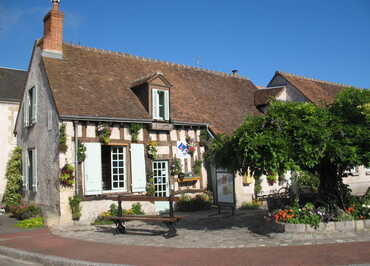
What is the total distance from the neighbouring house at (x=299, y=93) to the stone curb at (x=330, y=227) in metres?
10.2

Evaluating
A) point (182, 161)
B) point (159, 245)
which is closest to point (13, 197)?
point (182, 161)

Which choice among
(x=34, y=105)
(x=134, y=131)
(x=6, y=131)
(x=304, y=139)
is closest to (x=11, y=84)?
(x=6, y=131)

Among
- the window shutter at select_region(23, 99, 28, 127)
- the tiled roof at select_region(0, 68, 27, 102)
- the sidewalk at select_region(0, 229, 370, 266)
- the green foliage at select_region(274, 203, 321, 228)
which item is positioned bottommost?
the sidewalk at select_region(0, 229, 370, 266)

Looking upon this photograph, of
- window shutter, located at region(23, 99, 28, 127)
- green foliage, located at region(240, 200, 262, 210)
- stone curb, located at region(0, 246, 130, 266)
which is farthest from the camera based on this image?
window shutter, located at region(23, 99, 28, 127)

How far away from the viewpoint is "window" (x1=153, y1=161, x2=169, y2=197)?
12.7 meters

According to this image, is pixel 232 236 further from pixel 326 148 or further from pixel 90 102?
pixel 90 102

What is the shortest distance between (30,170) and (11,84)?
7481mm

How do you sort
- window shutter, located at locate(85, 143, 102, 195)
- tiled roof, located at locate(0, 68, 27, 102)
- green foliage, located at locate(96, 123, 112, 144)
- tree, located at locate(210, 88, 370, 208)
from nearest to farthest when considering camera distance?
tree, located at locate(210, 88, 370, 208) → window shutter, located at locate(85, 143, 102, 195) → green foliage, located at locate(96, 123, 112, 144) → tiled roof, located at locate(0, 68, 27, 102)

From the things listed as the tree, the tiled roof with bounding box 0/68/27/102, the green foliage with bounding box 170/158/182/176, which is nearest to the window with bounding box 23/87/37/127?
the tiled roof with bounding box 0/68/27/102

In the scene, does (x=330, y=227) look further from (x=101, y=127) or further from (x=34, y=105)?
(x=34, y=105)

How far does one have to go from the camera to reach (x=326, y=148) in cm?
759

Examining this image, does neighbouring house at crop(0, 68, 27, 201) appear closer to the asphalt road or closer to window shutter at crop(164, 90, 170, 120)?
window shutter at crop(164, 90, 170, 120)

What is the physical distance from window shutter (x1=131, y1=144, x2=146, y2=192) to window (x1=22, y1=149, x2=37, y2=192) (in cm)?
360

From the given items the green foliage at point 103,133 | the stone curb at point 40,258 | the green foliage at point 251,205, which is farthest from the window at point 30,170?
the green foliage at point 251,205
